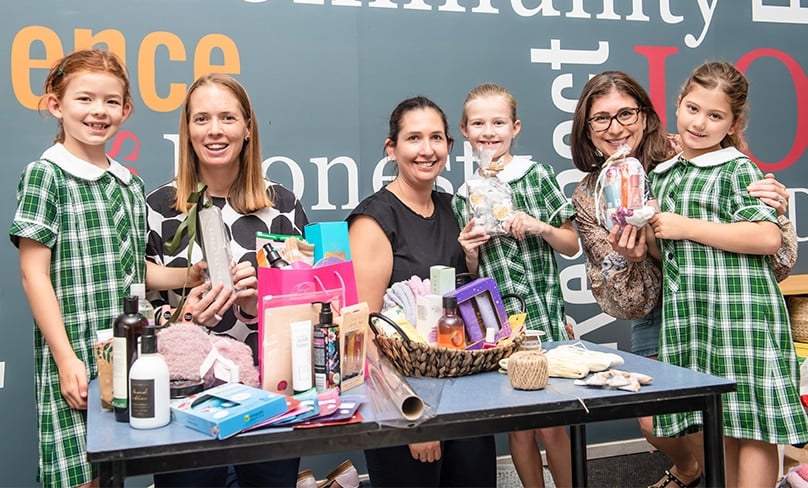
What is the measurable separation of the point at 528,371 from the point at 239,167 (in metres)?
1.24

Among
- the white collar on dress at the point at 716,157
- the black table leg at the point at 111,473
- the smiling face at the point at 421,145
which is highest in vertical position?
the smiling face at the point at 421,145

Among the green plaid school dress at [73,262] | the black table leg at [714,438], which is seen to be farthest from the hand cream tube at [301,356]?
the black table leg at [714,438]

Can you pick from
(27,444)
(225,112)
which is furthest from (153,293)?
(27,444)

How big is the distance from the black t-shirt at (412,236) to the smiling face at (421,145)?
12 cm

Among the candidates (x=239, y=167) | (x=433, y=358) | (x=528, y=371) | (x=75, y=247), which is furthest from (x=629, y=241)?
(x=75, y=247)

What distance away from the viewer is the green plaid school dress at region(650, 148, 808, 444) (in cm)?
231

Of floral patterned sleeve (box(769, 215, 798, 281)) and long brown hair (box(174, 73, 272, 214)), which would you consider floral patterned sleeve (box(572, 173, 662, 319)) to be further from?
long brown hair (box(174, 73, 272, 214))

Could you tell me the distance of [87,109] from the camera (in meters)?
2.18

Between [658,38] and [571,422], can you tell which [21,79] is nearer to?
[571,422]

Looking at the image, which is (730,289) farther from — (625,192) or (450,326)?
(450,326)

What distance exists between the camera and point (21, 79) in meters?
3.03

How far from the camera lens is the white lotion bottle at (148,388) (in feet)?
5.19

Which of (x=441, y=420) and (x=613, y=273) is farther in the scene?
(x=613, y=273)

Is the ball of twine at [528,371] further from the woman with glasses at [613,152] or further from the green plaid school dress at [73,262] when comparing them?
the green plaid school dress at [73,262]
